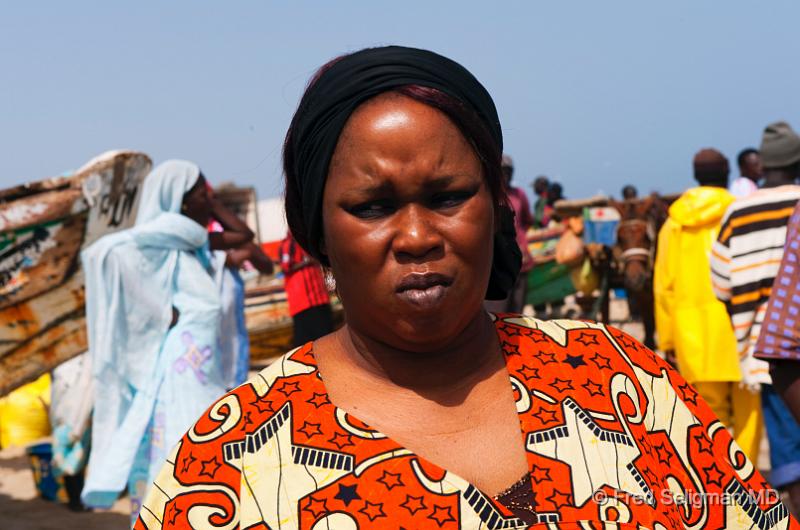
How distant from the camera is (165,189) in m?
5.48

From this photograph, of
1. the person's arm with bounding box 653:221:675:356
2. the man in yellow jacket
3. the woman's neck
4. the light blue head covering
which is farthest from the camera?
the person's arm with bounding box 653:221:675:356

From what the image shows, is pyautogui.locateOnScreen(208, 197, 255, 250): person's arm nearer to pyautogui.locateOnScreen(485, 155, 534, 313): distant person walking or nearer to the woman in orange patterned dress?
pyautogui.locateOnScreen(485, 155, 534, 313): distant person walking

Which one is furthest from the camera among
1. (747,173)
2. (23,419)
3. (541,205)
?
(541,205)

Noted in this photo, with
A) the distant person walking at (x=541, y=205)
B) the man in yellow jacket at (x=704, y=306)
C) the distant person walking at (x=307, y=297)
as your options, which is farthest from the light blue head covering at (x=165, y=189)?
the distant person walking at (x=541, y=205)

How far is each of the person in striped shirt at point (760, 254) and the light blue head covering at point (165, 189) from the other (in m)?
2.87

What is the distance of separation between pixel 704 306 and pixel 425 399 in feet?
15.7

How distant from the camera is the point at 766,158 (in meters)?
4.96

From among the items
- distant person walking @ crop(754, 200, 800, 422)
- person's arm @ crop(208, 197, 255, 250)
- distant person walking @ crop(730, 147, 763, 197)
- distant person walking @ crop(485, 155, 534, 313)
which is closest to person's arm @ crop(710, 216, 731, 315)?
distant person walking @ crop(754, 200, 800, 422)

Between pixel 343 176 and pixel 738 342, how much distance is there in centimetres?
370

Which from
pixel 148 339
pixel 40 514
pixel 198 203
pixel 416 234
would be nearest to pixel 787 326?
pixel 416 234

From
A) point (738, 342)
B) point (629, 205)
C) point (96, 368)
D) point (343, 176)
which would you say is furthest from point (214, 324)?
point (629, 205)

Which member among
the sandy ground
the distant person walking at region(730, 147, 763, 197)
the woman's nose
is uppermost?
the woman's nose

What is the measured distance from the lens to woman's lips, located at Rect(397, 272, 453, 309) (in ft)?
5.31

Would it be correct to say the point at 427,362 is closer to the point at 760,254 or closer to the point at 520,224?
the point at 760,254
